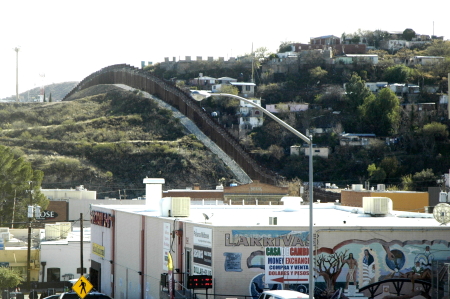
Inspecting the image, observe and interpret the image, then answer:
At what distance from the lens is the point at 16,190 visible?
207 ft

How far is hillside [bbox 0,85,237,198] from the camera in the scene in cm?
8769

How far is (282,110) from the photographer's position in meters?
110

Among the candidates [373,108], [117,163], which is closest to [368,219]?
[117,163]

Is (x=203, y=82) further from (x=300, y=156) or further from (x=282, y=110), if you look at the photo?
(x=300, y=156)

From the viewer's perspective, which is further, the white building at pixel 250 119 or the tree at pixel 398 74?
the tree at pixel 398 74

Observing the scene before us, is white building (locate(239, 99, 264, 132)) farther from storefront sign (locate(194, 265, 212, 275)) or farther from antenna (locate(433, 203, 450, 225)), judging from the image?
storefront sign (locate(194, 265, 212, 275))

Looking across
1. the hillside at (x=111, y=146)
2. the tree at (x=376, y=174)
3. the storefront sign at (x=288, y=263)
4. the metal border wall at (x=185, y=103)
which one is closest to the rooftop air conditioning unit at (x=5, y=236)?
the storefront sign at (x=288, y=263)

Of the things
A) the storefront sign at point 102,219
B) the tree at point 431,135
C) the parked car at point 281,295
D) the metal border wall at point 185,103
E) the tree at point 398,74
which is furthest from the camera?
the tree at point 398,74

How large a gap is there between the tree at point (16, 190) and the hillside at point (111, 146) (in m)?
17.6

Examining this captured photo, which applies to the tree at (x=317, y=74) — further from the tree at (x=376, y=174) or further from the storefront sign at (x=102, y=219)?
the storefront sign at (x=102, y=219)

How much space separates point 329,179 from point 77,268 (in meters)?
49.6

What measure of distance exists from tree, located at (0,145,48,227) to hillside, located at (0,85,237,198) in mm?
17620

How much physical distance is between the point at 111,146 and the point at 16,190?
3272 cm

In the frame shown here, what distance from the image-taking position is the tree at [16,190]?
62.3 metres
